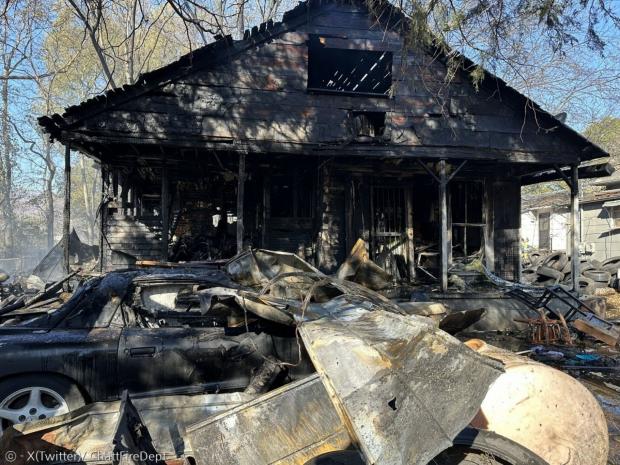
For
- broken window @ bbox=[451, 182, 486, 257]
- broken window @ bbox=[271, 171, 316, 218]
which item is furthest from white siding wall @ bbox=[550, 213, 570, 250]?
broken window @ bbox=[271, 171, 316, 218]

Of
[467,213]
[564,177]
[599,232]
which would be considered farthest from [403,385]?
[599,232]

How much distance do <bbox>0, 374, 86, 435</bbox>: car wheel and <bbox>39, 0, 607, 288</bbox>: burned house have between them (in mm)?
5293

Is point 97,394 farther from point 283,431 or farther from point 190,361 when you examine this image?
point 283,431

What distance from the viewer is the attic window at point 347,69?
9875 mm

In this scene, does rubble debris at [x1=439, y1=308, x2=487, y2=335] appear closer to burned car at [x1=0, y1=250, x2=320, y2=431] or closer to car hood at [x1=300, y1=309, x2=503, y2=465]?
car hood at [x1=300, y1=309, x2=503, y2=465]

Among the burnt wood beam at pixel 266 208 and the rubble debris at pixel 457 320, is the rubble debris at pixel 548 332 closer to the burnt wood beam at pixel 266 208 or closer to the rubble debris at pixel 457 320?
the rubble debris at pixel 457 320

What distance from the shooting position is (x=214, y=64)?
9039mm

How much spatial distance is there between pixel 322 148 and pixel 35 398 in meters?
6.99

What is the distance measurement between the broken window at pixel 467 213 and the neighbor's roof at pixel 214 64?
2.59 meters

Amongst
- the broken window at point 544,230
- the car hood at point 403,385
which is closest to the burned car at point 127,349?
the car hood at point 403,385

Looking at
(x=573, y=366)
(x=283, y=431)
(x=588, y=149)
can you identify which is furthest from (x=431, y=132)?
(x=283, y=431)

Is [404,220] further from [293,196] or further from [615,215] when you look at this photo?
[615,215]

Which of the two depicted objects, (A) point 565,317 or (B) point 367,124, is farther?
(B) point 367,124

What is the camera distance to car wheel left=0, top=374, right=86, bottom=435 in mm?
3389
